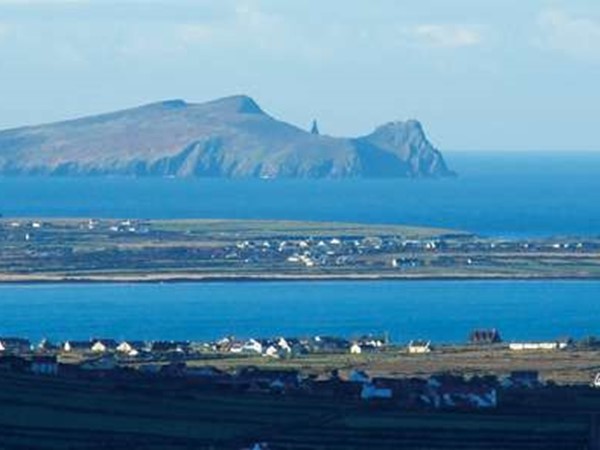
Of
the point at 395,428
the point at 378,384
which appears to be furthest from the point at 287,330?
the point at 395,428

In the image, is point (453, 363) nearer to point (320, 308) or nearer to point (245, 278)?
point (320, 308)

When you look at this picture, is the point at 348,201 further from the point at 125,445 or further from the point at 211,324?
the point at 125,445

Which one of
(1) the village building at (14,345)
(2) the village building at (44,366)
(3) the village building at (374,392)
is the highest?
(2) the village building at (44,366)

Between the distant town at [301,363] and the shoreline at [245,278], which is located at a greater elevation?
the shoreline at [245,278]

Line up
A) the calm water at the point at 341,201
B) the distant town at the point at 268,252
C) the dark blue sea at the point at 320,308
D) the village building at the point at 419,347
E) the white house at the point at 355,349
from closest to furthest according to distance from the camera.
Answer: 1. the village building at the point at 419,347
2. the white house at the point at 355,349
3. the dark blue sea at the point at 320,308
4. the distant town at the point at 268,252
5. the calm water at the point at 341,201

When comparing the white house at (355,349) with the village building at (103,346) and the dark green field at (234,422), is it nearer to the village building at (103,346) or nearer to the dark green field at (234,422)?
the village building at (103,346)

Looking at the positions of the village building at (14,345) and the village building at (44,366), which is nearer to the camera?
the village building at (44,366)

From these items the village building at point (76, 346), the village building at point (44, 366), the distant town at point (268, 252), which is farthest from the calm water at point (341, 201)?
the village building at point (44, 366)

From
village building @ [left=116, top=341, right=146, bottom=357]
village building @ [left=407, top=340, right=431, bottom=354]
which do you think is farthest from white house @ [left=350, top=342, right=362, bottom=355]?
village building @ [left=116, top=341, right=146, bottom=357]
